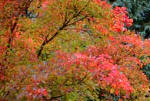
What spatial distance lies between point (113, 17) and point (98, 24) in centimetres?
40

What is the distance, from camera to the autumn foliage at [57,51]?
13.2ft

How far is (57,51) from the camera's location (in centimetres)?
477

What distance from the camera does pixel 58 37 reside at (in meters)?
5.82

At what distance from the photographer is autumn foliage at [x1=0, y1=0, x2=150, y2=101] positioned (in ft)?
13.2

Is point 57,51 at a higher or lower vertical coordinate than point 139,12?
lower

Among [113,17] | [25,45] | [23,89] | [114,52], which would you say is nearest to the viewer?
[23,89]

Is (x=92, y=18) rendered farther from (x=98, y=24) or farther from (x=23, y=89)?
(x=23, y=89)

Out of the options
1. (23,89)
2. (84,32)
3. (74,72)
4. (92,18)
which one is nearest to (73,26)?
(84,32)

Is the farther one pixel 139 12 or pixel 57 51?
pixel 139 12

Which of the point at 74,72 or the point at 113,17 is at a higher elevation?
the point at 113,17

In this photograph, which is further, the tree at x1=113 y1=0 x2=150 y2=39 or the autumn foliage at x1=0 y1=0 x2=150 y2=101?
the tree at x1=113 y1=0 x2=150 y2=39

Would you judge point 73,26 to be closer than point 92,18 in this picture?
No

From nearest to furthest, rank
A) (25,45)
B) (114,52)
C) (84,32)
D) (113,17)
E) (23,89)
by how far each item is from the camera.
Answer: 1. (23,89)
2. (25,45)
3. (113,17)
4. (84,32)
5. (114,52)

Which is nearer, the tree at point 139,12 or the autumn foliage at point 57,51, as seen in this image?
the autumn foliage at point 57,51
